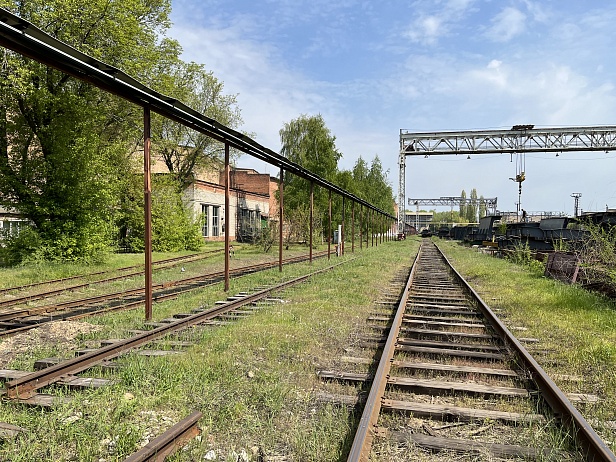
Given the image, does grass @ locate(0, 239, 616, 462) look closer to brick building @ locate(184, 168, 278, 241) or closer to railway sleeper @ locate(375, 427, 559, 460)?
railway sleeper @ locate(375, 427, 559, 460)

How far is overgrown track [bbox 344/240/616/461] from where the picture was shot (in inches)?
127

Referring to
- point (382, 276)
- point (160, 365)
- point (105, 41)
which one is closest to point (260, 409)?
point (160, 365)

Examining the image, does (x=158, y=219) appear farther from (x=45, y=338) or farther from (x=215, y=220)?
(x=45, y=338)

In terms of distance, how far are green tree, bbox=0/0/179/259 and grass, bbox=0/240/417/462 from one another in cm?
1191

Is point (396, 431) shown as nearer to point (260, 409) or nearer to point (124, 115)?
point (260, 409)

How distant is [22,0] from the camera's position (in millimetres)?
17797

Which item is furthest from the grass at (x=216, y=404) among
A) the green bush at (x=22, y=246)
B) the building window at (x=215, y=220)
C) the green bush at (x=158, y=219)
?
the building window at (x=215, y=220)

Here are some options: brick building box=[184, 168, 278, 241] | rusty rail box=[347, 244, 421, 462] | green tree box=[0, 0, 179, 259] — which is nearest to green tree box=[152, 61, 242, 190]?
brick building box=[184, 168, 278, 241]

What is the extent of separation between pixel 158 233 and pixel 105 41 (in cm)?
1122

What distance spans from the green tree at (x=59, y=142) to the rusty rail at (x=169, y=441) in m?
15.7

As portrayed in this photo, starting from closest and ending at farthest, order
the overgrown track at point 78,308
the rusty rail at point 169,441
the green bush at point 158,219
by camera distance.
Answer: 1. the rusty rail at point 169,441
2. the overgrown track at point 78,308
3. the green bush at point 158,219

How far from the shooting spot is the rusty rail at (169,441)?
2.88 m

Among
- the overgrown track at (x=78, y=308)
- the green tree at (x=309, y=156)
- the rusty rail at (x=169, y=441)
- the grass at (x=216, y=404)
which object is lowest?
the overgrown track at (x=78, y=308)

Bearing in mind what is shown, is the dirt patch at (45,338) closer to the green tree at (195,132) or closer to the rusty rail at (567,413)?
the rusty rail at (567,413)
